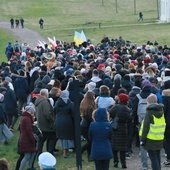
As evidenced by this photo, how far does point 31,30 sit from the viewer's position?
240 ft

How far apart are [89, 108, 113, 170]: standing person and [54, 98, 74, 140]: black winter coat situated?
263 cm

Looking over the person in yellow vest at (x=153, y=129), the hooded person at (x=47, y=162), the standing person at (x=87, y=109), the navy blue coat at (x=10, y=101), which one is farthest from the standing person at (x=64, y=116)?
the hooded person at (x=47, y=162)

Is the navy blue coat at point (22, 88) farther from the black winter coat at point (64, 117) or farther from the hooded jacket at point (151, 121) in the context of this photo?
the hooded jacket at point (151, 121)

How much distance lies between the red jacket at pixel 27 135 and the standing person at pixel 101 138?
197 cm

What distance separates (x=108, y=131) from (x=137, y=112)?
9.05ft

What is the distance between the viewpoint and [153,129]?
1472 centimetres

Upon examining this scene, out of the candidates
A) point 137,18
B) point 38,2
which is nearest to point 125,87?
point 137,18

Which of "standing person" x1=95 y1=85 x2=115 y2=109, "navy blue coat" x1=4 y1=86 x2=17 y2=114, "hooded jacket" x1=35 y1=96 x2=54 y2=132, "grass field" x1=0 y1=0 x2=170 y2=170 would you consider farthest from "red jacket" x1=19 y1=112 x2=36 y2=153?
"grass field" x1=0 y1=0 x2=170 y2=170

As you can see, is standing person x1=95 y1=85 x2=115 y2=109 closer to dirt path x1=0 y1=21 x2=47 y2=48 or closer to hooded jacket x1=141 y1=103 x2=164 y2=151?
hooded jacket x1=141 y1=103 x2=164 y2=151

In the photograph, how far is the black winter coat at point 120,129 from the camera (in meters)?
16.2

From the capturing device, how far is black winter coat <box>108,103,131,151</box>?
1616 centimetres

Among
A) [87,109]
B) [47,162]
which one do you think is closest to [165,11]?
[87,109]

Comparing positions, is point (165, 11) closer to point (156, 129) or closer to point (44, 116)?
point (44, 116)

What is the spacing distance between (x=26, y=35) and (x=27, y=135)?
170 ft
